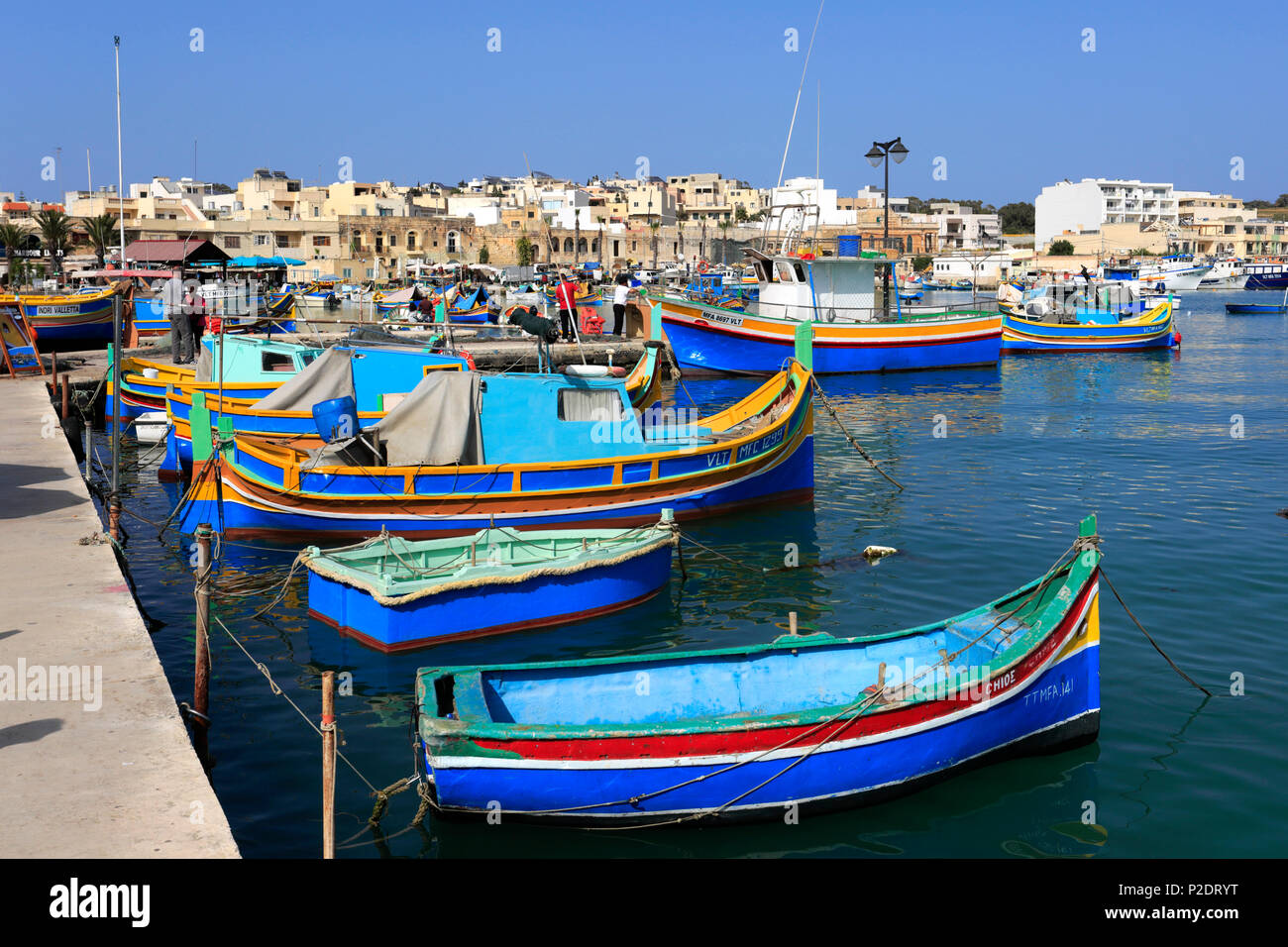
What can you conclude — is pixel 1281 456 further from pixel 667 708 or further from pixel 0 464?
pixel 0 464

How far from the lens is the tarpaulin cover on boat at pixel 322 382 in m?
18.4

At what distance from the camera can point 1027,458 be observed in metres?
24.9

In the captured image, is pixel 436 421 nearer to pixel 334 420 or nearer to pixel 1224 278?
pixel 334 420

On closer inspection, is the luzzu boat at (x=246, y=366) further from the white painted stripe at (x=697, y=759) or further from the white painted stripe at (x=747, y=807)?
the white painted stripe at (x=747, y=807)

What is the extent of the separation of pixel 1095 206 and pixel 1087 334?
109 m

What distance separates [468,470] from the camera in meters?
16.2

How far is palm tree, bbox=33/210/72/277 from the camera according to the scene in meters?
69.4

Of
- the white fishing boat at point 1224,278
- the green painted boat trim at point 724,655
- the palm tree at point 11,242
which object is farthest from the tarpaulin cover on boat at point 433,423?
the white fishing boat at point 1224,278

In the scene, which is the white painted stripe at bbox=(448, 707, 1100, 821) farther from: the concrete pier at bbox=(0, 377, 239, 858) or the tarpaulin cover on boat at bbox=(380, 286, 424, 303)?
the tarpaulin cover on boat at bbox=(380, 286, 424, 303)

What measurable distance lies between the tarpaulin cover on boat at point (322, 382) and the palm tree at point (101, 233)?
47.3m

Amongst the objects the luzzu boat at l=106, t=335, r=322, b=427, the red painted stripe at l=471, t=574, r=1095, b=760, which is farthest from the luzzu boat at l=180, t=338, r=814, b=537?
the red painted stripe at l=471, t=574, r=1095, b=760

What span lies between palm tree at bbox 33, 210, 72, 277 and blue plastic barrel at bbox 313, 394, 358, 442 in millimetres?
57863

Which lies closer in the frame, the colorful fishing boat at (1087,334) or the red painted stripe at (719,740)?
the red painted stripe at (719,740)

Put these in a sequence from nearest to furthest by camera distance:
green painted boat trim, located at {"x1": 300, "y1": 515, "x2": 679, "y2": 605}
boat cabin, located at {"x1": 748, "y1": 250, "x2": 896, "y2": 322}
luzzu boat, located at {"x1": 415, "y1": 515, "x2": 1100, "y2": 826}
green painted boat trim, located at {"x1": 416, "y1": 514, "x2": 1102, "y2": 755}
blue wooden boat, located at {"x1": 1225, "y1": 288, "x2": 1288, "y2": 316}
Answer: green painted boat trim, located at {"x1": 416, "y1": 514, "x2": 1102, "y2": 755}
luzzu boat, located at {"x1": 415, "y1": 515, "x2": 1100, "y2": 826}
green painted boat trim, located at {"x1": 300, "y1": 515, "x2": 679, "y2": 605}
boat cabin, located at {"x1": 748, "y1": 250, "x2": 896, "y2": 322}
blue wooden boat, located at {"x1": 1225, "y1": 288, "x2": 1288, "y2": 316}
